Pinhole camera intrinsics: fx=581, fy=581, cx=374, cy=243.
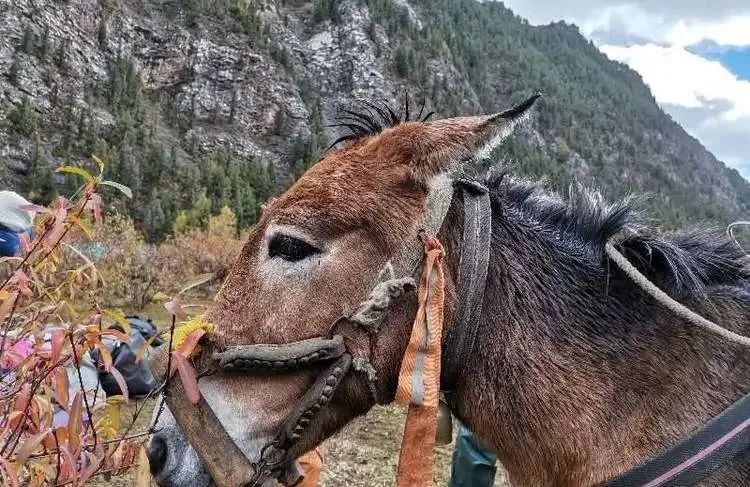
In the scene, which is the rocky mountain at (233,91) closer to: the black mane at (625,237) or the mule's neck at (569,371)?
the black mane at (625,237)

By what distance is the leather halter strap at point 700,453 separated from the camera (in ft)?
5.95

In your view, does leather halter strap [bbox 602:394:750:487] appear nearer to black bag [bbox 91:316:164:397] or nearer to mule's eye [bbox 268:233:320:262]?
mule's eye [bbox 268:233:320:262]

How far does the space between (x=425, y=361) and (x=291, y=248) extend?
0.62 m

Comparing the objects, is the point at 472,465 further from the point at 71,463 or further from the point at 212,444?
the point at 71,463

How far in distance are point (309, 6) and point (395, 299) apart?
143 meters

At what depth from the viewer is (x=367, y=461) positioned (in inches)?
266

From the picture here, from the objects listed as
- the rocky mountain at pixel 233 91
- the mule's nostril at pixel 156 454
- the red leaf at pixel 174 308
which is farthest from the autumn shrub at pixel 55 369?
the rocky mountain at pixel 233 91

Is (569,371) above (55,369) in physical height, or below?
above

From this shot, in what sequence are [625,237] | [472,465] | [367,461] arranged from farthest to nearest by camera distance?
[367,461] → [472,465] → [625,237]

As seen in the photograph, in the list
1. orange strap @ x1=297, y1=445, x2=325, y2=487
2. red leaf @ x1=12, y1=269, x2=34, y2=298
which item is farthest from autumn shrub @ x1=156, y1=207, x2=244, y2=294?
red leaf @ x1=12, y1=269, x2=34, y2=298

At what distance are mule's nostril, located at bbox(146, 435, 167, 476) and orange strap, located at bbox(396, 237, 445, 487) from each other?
843 millimetres

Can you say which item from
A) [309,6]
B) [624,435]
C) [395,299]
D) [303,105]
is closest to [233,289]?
[395,299]

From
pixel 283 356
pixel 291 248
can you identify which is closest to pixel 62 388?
pixel 283 356

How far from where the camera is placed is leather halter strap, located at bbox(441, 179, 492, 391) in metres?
2.01
